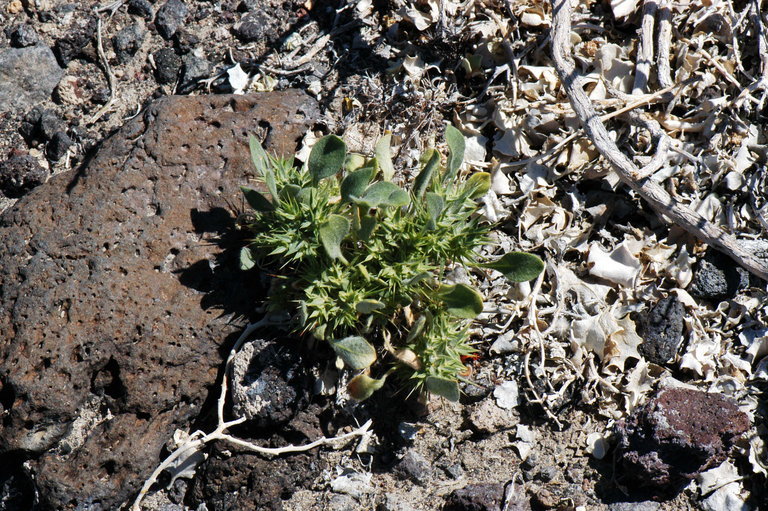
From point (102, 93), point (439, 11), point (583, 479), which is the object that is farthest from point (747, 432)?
point (102, 93)

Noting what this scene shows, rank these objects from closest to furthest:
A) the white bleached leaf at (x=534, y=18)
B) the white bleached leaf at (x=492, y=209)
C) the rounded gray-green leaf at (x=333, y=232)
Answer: the rounded gray-green leaf at (x=333, y=232) → the white bleached leaf at (x=492, y=209) → the white bleached leaf at (x=534, y=18)

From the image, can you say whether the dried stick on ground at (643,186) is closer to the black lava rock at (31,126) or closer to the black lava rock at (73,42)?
the black lava rock at (73,42)

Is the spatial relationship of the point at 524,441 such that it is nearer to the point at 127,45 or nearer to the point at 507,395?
the point at 507,395

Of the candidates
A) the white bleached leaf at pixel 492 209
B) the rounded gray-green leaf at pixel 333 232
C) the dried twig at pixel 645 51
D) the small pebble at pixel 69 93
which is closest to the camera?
the rounded gray-green leaf at pixel 333 232

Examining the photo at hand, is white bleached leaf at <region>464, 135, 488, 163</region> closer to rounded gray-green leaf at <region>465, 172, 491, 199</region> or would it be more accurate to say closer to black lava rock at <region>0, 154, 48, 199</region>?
rounded gray-green leaf at <region>465, 172, 491, 199</region>

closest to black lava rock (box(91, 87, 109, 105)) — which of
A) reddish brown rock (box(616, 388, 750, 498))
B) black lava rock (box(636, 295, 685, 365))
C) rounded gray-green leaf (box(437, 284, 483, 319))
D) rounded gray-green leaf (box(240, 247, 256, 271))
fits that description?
rounded gray-green leaf (box(240, 247, 256, 271))

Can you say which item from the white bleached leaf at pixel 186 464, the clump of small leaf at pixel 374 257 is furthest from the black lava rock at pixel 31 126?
the white bleached leaf at pixel 186 464

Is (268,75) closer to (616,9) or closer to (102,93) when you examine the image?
(102,93)

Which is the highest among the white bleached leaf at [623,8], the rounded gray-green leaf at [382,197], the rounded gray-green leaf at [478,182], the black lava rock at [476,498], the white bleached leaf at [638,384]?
the white bleached leaf at [623,8]
